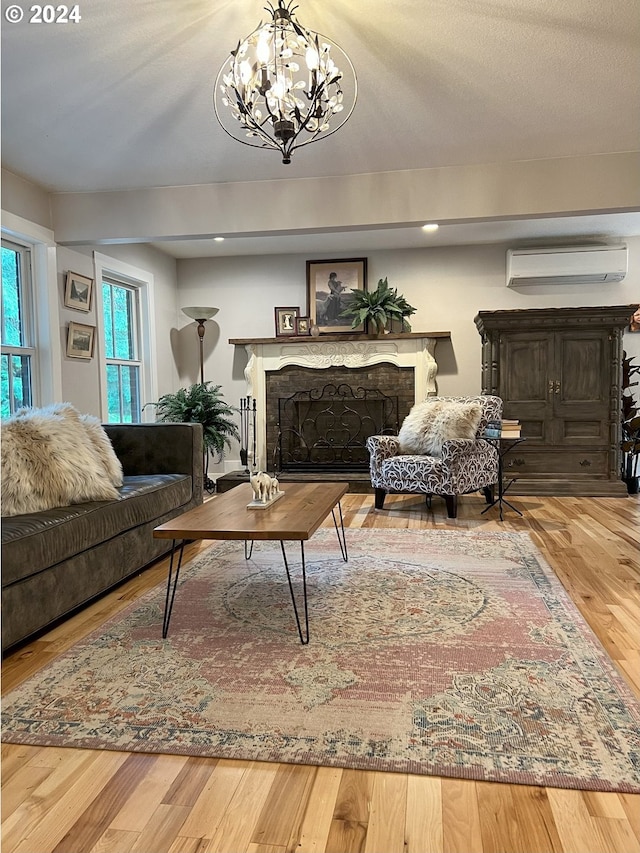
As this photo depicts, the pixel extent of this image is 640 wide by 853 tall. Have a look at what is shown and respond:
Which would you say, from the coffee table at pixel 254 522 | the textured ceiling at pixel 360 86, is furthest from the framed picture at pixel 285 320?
the coffee table at pixel 254 522

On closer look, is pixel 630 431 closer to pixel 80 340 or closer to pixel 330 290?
pixel 330 290

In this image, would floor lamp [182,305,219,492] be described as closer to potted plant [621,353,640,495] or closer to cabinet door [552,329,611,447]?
cabinet door [552,329,611,447]

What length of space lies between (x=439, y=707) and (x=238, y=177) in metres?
3.50

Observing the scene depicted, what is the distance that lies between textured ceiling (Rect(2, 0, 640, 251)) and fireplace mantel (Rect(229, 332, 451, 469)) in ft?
Answer: 7.32

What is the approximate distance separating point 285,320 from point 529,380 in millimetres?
2548

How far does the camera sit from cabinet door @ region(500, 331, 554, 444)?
5320mm

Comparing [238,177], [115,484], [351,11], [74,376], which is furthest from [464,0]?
[74,376]

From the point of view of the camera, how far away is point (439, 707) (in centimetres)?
172

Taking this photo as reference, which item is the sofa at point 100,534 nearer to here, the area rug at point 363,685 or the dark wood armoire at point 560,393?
the area rug at point 363,685

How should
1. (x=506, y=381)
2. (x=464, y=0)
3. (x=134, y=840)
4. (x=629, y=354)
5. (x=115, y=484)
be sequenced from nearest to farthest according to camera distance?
1. (x=134, y=840)
2. (x=464, y=0)
3. (x=115, y=484)
4. (x=506, y=381)
5. (x=629, y=354)

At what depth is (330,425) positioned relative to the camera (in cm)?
610

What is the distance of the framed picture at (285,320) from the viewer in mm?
6094

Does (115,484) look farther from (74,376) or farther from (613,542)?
(613,542)

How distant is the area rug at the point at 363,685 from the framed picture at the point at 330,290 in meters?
3.73
